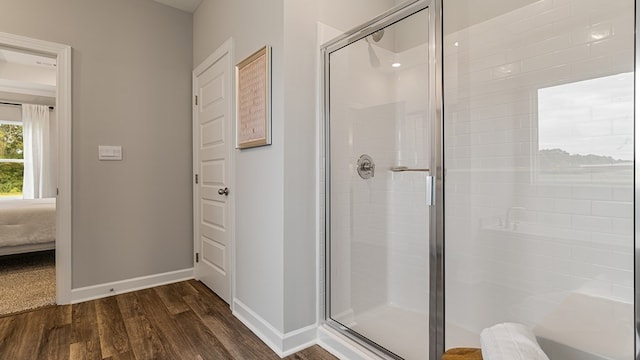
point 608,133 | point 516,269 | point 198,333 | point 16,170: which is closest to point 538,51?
point 608,133

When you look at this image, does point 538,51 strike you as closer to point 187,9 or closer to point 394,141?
point 394,141

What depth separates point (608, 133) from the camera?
1493 millimetres

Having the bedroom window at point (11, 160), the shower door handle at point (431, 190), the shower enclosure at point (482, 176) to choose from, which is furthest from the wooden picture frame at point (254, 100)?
the bedroom window at point (11, 160)

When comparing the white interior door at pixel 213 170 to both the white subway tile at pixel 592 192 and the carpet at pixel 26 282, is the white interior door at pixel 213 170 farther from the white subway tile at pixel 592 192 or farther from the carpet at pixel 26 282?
the white subway tile at pixel 592 192

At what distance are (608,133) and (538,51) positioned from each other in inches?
23.6

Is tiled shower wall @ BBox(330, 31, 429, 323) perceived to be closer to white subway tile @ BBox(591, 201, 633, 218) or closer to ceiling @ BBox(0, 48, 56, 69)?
white subway tile @ BBox(591, 201, 633, 218)

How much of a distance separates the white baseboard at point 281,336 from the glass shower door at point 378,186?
20cm

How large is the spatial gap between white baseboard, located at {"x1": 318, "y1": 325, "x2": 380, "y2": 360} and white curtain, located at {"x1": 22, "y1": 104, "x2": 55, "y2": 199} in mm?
5987

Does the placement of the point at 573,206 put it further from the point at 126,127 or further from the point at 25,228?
the point at 25,228

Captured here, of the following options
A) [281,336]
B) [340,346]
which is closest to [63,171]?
[281,336]

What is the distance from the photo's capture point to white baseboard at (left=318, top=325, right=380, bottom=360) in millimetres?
1765

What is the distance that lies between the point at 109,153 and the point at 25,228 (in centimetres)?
157

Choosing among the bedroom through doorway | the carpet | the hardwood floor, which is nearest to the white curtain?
the bedroom through doorway

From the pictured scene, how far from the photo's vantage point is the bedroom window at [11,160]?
5516 mm
